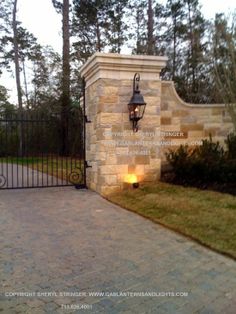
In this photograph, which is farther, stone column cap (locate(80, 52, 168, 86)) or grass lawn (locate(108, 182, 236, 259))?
stone column cap (locate(80, 52, 168, 86))

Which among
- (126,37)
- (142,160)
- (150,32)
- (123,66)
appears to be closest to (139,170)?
(142,160)

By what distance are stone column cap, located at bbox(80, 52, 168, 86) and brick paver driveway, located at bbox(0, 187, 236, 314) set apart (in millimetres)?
2509

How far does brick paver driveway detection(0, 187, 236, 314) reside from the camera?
209 cm

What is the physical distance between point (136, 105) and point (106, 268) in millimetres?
3278

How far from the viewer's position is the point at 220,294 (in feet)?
7.22

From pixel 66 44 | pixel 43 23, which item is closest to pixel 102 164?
pixel 66 44

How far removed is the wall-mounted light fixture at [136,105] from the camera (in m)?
5.31

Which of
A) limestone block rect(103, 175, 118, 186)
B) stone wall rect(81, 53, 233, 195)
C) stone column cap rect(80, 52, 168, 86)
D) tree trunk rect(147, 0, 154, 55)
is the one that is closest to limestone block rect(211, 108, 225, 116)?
stone wall rect(81, 53, 233, 195)

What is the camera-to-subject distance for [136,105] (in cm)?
534

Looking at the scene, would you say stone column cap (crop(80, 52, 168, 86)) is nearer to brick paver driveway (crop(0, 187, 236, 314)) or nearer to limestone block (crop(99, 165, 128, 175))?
limestone block (crop(99, 165, 128, 175))

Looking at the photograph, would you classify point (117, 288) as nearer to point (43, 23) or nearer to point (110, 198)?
point (110, 198)

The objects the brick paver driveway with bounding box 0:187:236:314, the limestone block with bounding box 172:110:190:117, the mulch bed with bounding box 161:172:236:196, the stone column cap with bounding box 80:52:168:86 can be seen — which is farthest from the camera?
the limestone block with bounding box 172:110:190:117

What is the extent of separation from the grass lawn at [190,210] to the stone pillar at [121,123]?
361 millimetres

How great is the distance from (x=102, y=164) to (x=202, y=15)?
11.5 m
